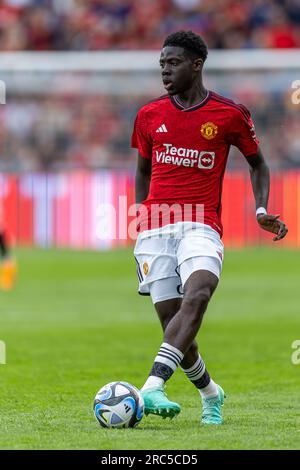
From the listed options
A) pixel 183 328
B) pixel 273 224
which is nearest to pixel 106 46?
pixel 273 224

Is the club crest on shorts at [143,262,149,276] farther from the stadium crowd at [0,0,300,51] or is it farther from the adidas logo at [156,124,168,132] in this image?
the stadium crowd at [0,0,300,51]

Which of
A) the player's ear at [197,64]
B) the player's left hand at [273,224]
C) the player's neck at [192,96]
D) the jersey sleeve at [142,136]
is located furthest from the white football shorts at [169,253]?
the player's ear at [197,64]

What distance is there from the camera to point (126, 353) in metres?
12.9

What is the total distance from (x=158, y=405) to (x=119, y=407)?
34 cm

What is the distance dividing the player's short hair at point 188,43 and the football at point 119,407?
84.3 inches

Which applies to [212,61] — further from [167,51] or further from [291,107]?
[167,51]

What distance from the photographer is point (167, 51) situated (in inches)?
307

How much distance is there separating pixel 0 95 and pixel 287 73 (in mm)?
6642

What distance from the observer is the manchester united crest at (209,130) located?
7.84 meters

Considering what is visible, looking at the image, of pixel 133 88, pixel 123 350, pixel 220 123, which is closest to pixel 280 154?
pixel 133 88

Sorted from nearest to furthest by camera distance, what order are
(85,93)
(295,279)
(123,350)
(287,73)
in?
(123,350)
(295,279)
(287,73)
(85,93)

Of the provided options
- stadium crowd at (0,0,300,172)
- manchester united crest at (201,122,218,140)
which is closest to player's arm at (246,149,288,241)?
manchester united crest at (201,122,218,140)

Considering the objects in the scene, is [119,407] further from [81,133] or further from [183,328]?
[81,133]

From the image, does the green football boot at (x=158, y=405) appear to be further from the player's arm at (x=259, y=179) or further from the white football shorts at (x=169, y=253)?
the player's arm at (x=259, y=179)
